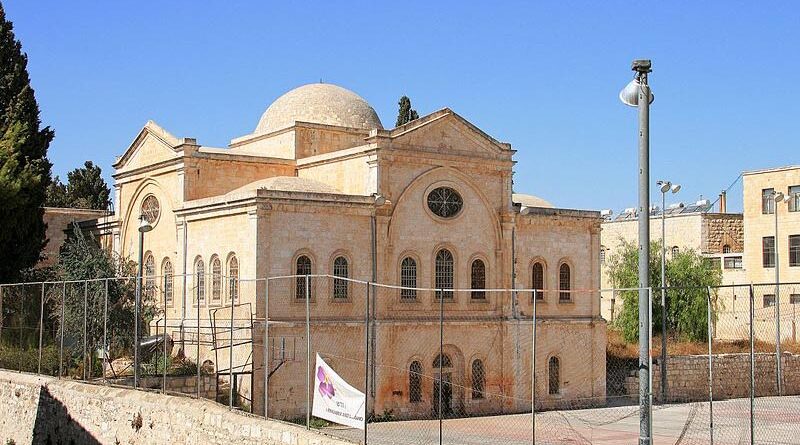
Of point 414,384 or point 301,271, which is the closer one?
point 301,271

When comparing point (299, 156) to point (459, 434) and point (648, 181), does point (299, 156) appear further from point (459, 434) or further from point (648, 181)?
point (648, 181)

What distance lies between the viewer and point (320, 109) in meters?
39.7

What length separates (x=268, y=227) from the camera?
3095cm

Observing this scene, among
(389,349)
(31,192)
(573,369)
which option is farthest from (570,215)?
(31,192)

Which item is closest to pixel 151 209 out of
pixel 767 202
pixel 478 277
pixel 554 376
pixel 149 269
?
pixel 149 269

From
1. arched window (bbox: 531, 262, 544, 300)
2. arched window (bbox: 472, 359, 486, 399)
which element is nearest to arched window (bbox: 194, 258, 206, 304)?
arched window (bbox: 472, 359, 486, 399)

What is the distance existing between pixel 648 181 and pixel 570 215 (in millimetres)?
23835

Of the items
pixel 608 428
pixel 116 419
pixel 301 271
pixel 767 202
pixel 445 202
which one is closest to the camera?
pixel 116 419

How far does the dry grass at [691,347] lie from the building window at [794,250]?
7415 millimetres

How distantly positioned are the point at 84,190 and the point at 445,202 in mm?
38038

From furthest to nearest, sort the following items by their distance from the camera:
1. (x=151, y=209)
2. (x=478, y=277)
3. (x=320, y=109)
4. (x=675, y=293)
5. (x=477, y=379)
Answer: (x=675, y=293), (x=320, y=109), (x=151, y=209), (x=478, y=277), (x=477, y=379)

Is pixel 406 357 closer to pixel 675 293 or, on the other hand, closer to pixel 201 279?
pixel 201 279

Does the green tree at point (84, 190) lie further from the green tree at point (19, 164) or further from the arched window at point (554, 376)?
the arched window at point (554, 376)

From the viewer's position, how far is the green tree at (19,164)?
3534 cm
